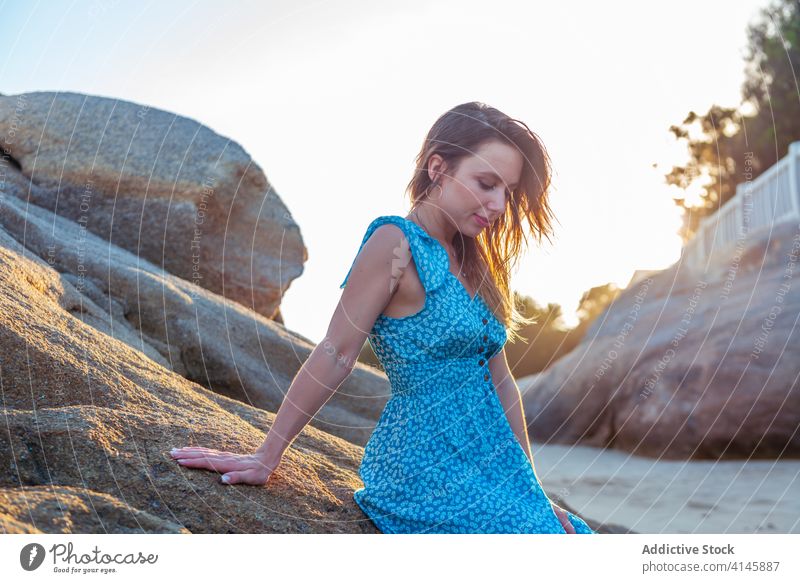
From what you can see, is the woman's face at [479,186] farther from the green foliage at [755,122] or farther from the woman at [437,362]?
the green foliage at [755,122]

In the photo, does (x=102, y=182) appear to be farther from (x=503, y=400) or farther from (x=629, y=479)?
(x=629, y=479)

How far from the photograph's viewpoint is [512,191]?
2.94 metres

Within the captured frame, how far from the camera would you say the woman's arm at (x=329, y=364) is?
2441mm

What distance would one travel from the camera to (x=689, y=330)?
8.87 meters

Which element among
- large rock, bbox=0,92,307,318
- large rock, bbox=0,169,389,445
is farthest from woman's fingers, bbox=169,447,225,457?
large rock, bbox=0,92,307,318

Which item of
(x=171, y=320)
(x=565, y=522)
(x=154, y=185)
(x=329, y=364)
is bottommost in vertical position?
(x=171, y=320)

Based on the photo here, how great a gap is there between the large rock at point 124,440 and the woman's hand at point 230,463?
0.07 ft

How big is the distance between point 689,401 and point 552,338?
872cm

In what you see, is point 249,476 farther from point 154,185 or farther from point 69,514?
point 154,185

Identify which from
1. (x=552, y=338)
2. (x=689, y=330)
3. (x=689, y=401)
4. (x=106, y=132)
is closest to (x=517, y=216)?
(x=106, y=132)

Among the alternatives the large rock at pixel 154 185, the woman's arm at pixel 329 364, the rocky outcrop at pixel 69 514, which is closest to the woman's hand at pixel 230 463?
the woman's arm at pixel 329 364

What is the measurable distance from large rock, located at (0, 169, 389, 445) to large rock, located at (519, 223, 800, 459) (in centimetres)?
391

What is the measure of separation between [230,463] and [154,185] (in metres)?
3.68

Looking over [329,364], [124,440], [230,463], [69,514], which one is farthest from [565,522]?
[69,514]
